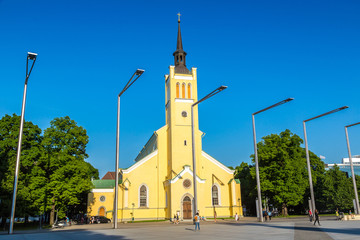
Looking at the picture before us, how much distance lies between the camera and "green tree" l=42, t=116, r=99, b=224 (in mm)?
35719

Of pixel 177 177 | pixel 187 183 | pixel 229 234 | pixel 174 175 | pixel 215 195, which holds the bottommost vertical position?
pixel 229 234

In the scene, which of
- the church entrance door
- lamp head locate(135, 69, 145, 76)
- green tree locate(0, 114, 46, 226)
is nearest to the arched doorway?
green tree locate(0, 114, 46, 226)

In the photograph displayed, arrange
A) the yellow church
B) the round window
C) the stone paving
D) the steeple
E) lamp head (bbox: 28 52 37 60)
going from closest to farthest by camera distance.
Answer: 1. the stone paving
2. lamp head (bbox: 28 52 37 60)
3. the yellow church
4. the round window
5. the steeple

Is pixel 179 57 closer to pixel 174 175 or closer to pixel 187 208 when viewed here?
pixel 174 175

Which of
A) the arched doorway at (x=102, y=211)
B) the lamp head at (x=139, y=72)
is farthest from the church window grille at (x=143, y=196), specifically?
the lamp head at (x=139, y=72)

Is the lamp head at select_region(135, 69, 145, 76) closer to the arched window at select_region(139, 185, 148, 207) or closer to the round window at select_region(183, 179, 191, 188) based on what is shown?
the round window at select_region(183, 179, 191, 188)

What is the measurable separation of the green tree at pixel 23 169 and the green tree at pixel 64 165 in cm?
113

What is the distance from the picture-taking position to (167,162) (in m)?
45.8

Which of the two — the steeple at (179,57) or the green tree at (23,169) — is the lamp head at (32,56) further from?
the steeple at (179,57)

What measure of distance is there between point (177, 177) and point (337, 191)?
88.1 feet

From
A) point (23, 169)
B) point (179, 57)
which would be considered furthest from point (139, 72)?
point (179, 57)

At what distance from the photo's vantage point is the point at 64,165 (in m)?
37.3

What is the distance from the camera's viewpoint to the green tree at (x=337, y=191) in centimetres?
4662

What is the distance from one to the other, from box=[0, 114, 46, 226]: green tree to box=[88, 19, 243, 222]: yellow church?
11693mm
